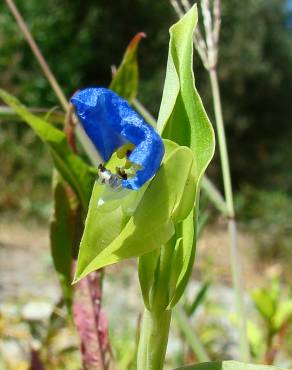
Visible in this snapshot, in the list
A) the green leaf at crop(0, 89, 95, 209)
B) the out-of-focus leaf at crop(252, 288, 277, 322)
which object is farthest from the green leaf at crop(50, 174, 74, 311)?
the out-of-focus leaf at crop(252, 288, 277, 322)

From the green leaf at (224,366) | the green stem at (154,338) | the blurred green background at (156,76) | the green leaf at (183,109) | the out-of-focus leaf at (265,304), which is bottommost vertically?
the blurred green background at (156,76)

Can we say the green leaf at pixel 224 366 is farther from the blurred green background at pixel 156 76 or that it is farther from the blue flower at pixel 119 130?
the blurred green background at pixel 156 76

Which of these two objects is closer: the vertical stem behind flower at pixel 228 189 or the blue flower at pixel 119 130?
the blue flower at pixel 119 130

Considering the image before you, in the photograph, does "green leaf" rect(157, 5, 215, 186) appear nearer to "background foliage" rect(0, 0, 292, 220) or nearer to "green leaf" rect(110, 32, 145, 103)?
"green leaf" rect(110, 32, 145, 103)

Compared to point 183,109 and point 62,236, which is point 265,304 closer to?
point 62,236

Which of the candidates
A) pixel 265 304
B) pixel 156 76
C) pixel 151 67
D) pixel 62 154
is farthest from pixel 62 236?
pixel 151 67

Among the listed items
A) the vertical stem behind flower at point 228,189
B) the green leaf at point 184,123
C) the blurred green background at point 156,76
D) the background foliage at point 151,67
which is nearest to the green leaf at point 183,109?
the green leaf at point 184,123

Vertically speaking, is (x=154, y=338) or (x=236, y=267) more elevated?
(x=154, y=338)
